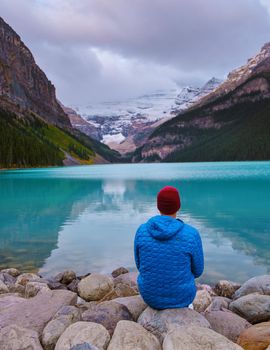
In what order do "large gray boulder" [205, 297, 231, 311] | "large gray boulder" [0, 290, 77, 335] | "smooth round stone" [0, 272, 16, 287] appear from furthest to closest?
"smooth round stone" [0, 272, 16, 287] < "large gray boulder" [205, 297, 231, 311] < "large gray boulder" [0, 290, 77, 335]

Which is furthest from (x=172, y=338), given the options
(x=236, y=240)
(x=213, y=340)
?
(x=236, y=240)

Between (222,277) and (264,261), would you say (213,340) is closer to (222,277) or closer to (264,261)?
(222,277)

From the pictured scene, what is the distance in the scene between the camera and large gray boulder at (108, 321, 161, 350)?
6.74 m

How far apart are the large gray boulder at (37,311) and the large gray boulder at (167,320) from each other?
2033mm

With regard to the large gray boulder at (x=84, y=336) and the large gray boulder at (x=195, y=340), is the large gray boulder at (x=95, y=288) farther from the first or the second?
the large gray boulder at (x=195, y=340)

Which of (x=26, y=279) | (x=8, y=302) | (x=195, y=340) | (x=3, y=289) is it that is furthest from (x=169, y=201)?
(x=26, y=279)

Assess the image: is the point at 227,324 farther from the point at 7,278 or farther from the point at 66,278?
the point at 7,278

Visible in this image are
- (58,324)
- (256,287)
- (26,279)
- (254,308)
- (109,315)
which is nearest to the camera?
(58,324)

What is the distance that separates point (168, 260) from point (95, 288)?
476 centimetres

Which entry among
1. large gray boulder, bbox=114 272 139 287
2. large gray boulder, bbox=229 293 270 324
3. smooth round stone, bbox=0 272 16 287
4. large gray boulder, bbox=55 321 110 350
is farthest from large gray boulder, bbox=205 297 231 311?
smooth round stone, bbox=0 272 16 287

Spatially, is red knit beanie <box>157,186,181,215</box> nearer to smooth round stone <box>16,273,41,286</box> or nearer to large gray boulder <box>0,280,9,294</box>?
large gray boulder <box>0,280,9,294</box>

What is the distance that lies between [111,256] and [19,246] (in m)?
5.63

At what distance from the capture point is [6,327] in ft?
25.0

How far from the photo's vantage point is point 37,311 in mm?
8727
